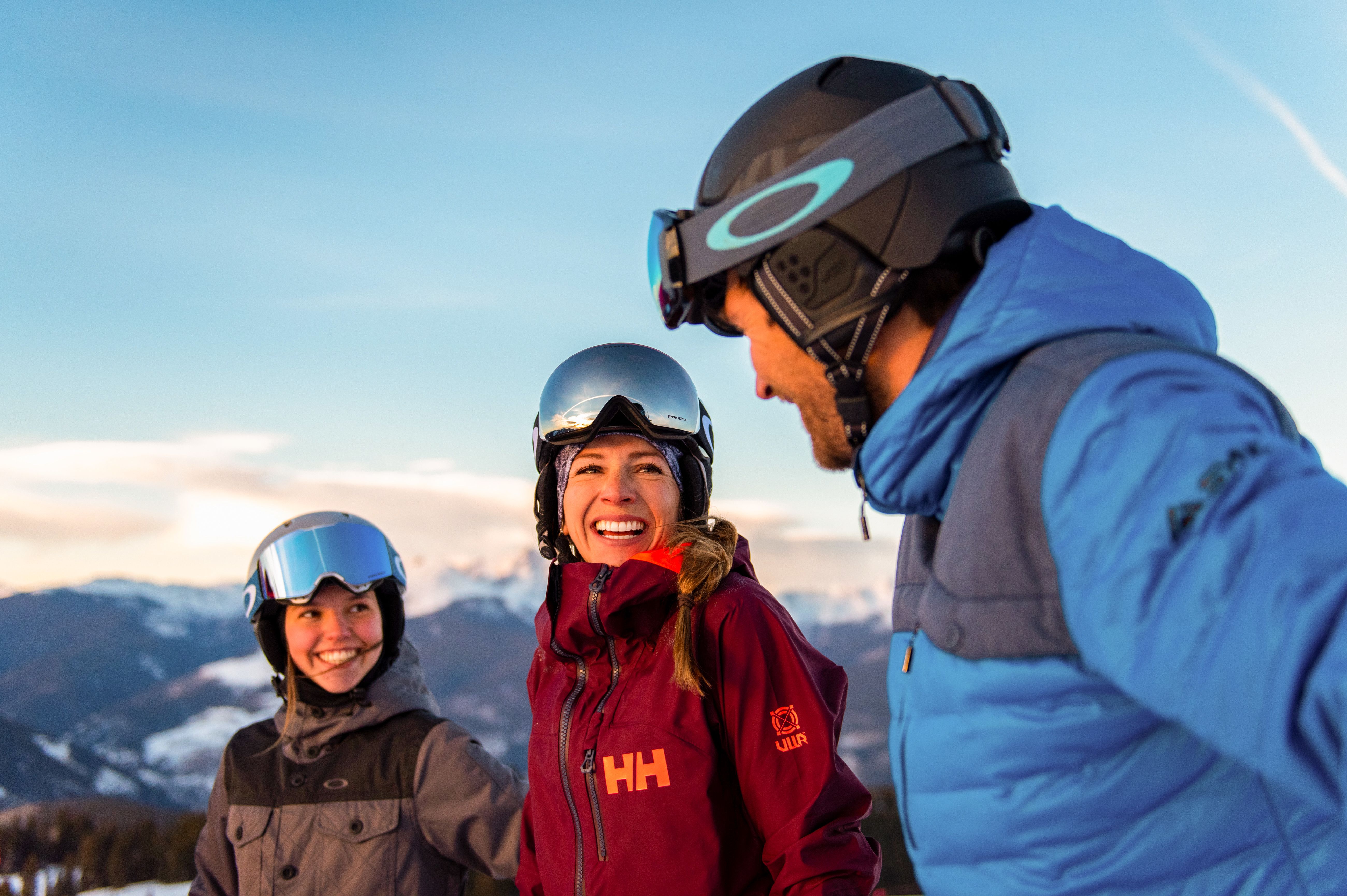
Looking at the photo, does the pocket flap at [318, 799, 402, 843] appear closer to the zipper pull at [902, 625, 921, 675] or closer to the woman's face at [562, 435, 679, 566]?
the woman's face at [562, 435, 679, 566]

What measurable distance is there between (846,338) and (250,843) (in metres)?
3.51

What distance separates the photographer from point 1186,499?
100cm

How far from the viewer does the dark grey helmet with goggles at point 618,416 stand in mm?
3186

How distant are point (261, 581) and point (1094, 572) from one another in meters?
3.90

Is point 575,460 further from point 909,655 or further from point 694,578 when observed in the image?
point 909,655

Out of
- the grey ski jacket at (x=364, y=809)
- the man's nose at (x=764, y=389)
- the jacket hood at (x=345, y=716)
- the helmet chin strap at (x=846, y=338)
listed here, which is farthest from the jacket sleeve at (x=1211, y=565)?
the jacket hood at (x=345, y=716)

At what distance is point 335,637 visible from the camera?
3.98 m

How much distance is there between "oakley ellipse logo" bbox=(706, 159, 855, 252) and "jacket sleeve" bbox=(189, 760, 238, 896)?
3542 millimetres

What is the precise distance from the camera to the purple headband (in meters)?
3.21

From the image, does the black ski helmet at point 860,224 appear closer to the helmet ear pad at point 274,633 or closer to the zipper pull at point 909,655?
the zipper pull at point 909,655

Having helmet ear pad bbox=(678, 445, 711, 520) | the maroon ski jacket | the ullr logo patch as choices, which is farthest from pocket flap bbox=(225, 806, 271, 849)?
the ullr logo patch

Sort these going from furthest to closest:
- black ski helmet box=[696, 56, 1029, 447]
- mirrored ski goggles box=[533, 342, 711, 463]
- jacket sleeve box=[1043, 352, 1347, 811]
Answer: mirrored ski goggles box=[533, 342, 711, 463] < black ski helmet box=[696, 56, 1029, 447] < jacket sleeve box=[1043, 352, 1347, 811]

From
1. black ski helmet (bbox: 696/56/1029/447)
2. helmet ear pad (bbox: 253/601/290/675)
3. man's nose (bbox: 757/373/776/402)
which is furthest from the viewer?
helmet ear pad (bbox: 253/601/290/675)

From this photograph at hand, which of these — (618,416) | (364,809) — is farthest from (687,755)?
(364,809)
